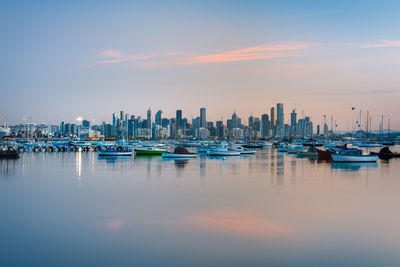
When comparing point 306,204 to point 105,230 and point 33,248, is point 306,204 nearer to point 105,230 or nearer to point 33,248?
point 105,230

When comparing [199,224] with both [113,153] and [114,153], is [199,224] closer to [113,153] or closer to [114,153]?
[114,153]

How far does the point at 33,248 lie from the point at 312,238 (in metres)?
14.1

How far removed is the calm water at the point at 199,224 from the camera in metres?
17.0

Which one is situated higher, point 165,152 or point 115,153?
point 165,152

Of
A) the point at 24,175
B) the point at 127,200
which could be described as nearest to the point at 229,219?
the point at 127,200

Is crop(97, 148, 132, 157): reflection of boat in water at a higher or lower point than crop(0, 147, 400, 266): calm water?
lower

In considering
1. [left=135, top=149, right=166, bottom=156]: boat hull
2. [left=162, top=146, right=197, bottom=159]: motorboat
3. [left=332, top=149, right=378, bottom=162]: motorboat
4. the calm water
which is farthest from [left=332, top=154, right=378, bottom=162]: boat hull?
[left=135, top=149, right=166, bottom=156]: boat hull

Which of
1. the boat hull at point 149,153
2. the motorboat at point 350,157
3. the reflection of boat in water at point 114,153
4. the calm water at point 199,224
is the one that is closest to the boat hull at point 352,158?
the motorboat at point 350,157

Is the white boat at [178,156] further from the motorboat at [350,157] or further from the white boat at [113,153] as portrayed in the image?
the motorboat at [350,157]

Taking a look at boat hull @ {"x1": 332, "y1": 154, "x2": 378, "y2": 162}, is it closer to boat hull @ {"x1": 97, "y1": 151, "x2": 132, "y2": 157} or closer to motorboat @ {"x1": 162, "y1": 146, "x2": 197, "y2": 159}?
motorboat @ {"x1": 162, "y1": 146, "x2": 197, "y2": 159}

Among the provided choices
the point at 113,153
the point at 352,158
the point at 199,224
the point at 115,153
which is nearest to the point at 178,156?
the point at 115,153

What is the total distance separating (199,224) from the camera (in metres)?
23.5

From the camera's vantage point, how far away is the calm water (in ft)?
55.8

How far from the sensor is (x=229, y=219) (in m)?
24.6
